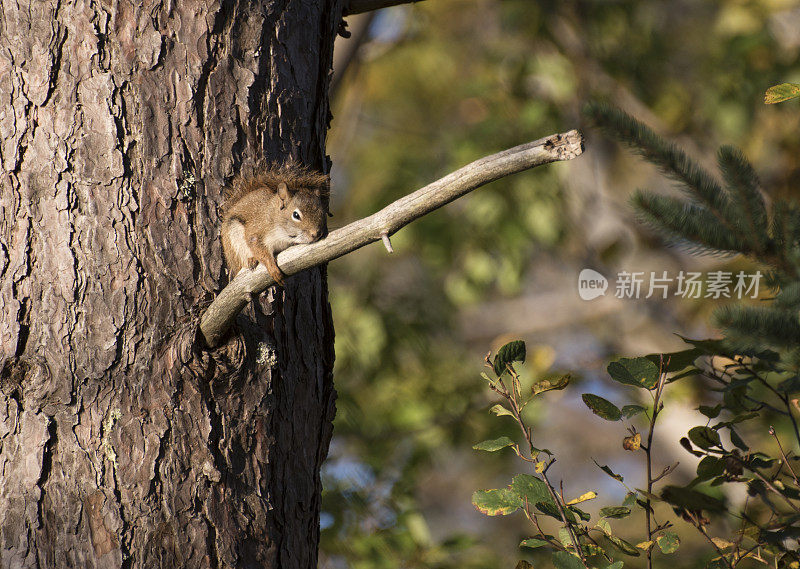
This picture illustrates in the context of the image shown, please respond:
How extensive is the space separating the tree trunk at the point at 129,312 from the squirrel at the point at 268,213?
0.04 m

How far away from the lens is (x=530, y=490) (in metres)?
1.33

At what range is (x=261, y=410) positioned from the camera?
4.77 feet

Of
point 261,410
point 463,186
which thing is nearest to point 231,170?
point 261,410

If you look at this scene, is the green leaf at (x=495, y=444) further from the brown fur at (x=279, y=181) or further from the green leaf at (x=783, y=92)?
the green leaf at (x=783, y=92)

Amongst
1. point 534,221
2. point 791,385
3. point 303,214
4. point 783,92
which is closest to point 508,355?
point 791,385

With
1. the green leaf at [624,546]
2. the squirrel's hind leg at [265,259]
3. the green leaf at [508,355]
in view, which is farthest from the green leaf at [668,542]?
the squirrel's hind leg at [265,259]

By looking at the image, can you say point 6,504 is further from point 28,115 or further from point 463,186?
point 463,186

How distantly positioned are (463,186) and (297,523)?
2.74 ft

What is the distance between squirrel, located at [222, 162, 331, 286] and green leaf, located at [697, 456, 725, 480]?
0.86 meters

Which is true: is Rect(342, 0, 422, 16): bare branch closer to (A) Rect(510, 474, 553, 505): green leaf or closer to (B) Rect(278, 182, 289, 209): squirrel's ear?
(B) Rect(278, 182, 289, 209): squirrel's ear

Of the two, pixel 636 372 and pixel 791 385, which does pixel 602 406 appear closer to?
pixel 636 372

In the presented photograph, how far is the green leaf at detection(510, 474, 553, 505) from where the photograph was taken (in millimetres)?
1318

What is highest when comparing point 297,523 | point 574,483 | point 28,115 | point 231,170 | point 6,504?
point 28,115

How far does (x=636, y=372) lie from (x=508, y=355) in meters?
0.24
